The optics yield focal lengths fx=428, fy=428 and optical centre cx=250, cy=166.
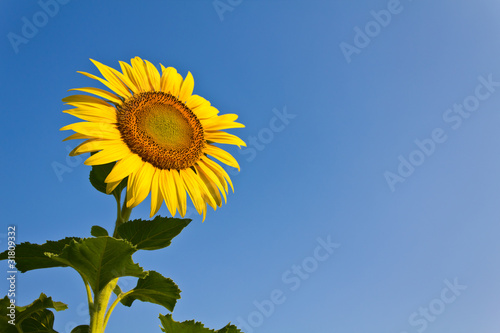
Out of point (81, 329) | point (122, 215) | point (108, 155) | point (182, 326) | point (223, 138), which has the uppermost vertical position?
point (223, 138)

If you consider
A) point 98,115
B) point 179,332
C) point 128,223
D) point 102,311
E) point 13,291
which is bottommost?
point 179,332

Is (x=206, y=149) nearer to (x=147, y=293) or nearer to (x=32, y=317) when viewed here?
(x=147, y=293)

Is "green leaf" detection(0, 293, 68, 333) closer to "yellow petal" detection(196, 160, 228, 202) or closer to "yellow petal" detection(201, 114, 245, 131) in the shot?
"yellow petal" detection(196, 160, 228, 202)

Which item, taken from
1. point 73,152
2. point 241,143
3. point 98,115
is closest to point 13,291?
point 73,152

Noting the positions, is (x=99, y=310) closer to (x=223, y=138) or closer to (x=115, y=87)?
(x=115, y=87)

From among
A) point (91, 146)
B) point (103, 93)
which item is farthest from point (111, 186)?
point (103, 93)

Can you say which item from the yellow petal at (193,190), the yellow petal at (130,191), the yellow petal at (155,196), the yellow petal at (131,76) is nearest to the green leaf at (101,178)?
the yellow petal at (130,191)
